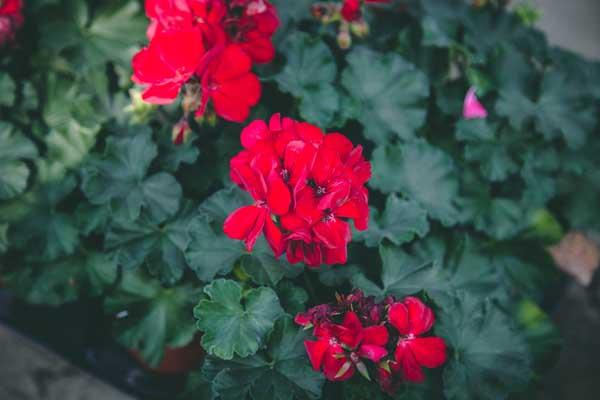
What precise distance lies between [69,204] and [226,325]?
1.85 feet

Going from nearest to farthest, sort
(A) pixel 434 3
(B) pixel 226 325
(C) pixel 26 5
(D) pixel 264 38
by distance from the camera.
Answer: (B) pixel 226 325 < (D) pixel 264 38 < (C) pixel 26 5 < (A) pixel 434 3

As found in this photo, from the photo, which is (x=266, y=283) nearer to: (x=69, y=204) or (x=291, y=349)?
(x=291, y=349)

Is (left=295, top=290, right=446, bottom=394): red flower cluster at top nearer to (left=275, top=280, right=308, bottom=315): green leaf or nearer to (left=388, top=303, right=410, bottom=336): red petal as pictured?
(left=388, top=303, right=410, bottom=336): red petal

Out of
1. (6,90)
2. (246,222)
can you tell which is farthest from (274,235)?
(6,90)

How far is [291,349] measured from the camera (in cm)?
85

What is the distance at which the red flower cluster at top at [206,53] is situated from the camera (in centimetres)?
84

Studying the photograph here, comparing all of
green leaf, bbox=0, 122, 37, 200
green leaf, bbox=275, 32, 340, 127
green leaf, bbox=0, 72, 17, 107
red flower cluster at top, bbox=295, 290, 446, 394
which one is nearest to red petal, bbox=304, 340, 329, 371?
red flower cluster at top, bbox=295, 290, 446, 394

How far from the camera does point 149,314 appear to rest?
3.70 feet

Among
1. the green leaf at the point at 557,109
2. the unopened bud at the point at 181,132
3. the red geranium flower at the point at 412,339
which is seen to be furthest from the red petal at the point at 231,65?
the green leaf at the point at 557,109

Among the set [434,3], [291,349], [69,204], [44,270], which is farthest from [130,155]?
[434,3]

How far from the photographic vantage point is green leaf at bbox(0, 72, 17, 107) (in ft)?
3.97

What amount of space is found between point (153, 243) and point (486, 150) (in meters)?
0.74

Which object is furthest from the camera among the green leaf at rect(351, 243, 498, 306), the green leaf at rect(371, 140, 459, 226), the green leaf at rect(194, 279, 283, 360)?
the green leaf at rect(371, 140, 459, 226)

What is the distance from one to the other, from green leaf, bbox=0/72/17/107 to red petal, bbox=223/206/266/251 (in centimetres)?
75
